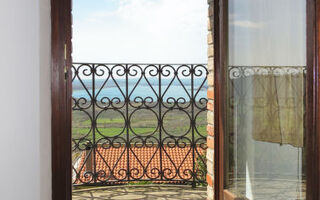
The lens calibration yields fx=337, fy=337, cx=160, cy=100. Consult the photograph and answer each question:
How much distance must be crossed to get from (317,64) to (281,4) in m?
0.38

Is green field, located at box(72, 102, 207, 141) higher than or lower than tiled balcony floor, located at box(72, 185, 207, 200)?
higher

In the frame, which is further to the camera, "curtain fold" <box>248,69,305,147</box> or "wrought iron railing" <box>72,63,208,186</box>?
"wrought iron railing" <box>72,63,208,186</box>

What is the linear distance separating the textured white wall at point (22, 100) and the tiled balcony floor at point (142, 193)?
6.10ft

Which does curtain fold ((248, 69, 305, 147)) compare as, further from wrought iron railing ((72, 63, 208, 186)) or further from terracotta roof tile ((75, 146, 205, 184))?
terracotta roof tile ((75, 146, 205, 184))

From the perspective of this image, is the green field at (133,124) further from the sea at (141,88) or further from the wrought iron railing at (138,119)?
the sea at (141,88)

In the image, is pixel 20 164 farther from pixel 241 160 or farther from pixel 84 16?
pixel 84 16

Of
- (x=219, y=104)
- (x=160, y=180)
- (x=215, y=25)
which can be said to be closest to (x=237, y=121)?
(x=219, y=104)

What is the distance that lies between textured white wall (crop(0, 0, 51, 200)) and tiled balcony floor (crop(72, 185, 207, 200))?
6.10 feet

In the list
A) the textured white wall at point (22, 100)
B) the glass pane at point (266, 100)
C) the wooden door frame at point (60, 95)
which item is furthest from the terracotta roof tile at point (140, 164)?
the textured white wall at point (22, 100)

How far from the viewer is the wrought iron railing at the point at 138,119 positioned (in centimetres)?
346

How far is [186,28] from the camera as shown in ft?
18.8

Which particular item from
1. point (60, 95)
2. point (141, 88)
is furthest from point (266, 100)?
point (141, 88)

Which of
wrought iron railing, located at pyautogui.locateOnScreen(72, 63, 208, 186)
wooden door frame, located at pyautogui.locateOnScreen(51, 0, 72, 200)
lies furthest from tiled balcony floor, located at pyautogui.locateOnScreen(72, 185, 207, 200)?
wooden door frame, located at pyautogui.locateOnScreen(51, 0, 72, 200)

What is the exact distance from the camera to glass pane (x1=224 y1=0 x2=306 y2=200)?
1467 mm
